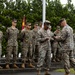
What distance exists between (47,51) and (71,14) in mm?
15197

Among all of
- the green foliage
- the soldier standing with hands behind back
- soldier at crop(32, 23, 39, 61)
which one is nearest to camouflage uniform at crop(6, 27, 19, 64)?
the soldier standing with hands behind back

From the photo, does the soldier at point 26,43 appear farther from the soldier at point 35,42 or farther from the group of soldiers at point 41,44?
the soldier at point 35,42

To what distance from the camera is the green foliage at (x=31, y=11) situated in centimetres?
2359

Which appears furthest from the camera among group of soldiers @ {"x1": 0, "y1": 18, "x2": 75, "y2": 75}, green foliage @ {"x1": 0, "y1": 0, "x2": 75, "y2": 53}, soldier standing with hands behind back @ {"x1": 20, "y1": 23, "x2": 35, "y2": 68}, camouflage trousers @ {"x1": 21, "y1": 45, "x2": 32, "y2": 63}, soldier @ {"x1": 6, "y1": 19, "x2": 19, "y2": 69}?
green foliage @ {"x1": 0, "y1": 0, "x2": 75, "y2": 53}

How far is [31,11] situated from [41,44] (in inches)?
553

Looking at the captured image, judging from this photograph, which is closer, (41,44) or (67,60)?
(67,60)

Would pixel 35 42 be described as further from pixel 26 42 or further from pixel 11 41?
pixel 11 41

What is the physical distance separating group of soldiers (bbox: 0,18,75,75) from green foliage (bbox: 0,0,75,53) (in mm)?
8518

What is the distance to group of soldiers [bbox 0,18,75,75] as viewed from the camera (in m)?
10.9

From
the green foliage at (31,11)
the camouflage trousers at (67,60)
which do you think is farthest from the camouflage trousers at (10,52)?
the green foliage at (31,11)

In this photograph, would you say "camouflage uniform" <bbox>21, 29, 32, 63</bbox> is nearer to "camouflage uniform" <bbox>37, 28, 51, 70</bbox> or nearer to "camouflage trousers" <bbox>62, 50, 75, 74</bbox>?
"camouflage uniform" <bbox>37, 28, 51, 70</bbox>

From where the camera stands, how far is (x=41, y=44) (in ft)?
37.1

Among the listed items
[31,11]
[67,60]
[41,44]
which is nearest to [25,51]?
[41,44]

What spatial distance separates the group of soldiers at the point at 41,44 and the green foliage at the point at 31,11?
852 centimetres
